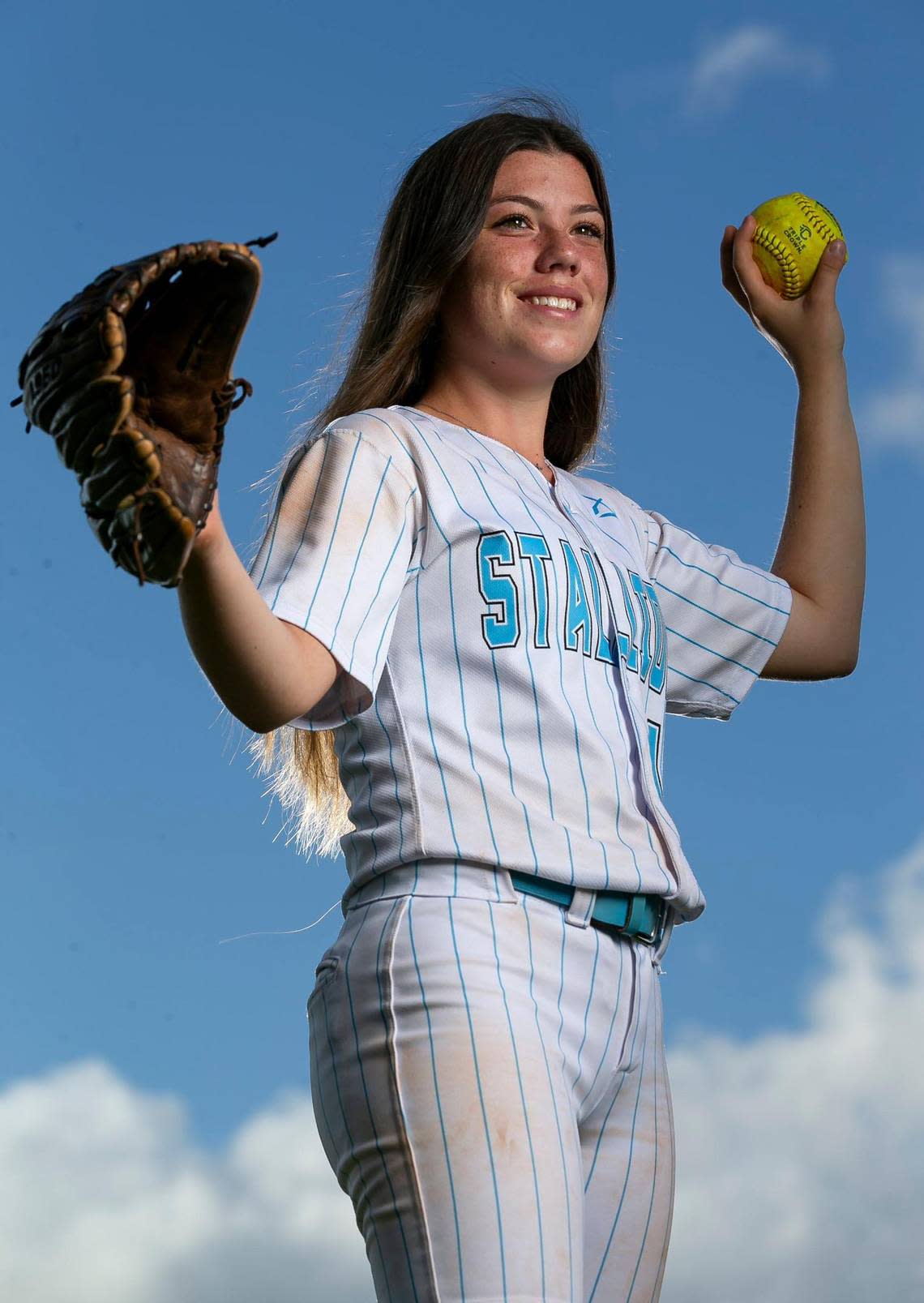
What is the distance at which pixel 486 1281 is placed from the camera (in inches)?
81.1

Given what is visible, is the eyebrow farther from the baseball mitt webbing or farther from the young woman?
the baseball mitt webbing

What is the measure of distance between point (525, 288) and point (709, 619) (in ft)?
2.51

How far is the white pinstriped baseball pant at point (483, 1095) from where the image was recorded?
2.10 m

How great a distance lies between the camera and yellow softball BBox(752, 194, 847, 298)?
346 centimetres

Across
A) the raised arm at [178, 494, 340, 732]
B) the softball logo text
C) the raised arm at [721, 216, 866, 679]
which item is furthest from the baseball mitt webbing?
the raised arm at [721, 216, 866, 679]

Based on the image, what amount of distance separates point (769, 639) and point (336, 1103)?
4.72ft

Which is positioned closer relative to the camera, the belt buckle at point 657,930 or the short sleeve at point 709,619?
the belt buckle at point 657,930

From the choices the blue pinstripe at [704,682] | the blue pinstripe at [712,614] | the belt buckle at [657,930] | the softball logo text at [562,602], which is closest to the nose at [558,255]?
the softball logo text at [562,602]

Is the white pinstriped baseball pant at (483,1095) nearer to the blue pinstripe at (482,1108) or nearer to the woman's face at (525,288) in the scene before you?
the blue pinstripe at (482,1108)

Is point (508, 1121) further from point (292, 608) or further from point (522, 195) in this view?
point (522, 195)

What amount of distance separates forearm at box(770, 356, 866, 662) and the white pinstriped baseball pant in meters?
1.19

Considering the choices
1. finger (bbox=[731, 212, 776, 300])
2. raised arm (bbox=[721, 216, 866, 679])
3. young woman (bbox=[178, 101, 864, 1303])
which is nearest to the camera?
young woman (bbox=[178, 101, 864, 1303])

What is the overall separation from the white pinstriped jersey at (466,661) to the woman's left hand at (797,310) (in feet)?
3.12

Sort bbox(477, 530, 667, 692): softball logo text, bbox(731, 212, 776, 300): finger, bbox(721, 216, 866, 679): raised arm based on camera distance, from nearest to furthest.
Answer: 1. bbox(477, 530, 667, 692): softball logo text
2. bbox(721, 216, 866, 679): raised arm
3. bbox(731, 212, 776, 300): finger
